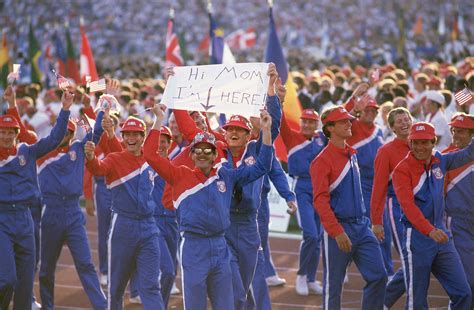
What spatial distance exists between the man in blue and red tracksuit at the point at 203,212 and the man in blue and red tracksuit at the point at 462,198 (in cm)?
215

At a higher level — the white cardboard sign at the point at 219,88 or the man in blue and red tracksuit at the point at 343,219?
the white cardboard sign at the point at 219,88

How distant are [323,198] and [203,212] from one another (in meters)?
1.34

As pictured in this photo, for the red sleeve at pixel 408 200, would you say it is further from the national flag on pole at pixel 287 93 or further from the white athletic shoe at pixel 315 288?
the national flag on pole at pixel 287 93

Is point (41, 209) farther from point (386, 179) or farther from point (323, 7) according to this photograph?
point (323, 7)

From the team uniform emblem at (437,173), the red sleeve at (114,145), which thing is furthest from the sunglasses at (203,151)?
the red sleeve at (114,145)

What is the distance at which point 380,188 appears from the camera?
11781 millimetres

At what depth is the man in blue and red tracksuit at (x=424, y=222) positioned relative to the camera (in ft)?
35.7

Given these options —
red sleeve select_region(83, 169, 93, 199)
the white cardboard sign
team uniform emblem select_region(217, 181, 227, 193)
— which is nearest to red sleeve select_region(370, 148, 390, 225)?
the white cardboard sign

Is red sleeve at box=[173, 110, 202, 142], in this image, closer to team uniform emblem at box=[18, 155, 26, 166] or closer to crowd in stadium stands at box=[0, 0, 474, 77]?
team uniform emblem at box=[18, 155, 26, 166]

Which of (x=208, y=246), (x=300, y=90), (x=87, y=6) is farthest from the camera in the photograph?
(x=87, y=6)

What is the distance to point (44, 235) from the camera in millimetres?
13281

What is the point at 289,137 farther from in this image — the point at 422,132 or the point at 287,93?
the point at 422,132

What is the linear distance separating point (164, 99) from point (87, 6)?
4546cm

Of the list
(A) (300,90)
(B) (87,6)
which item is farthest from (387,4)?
(A) (300,90)
